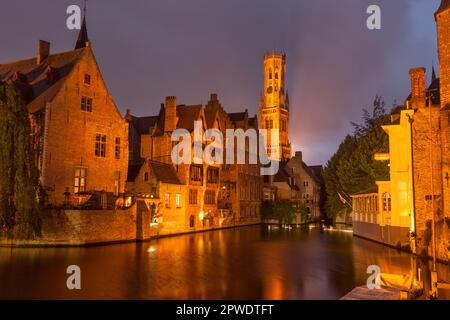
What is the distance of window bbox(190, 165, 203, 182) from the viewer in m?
50.4

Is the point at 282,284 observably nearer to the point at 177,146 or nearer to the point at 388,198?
the point at 388,198

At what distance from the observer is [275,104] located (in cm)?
13850

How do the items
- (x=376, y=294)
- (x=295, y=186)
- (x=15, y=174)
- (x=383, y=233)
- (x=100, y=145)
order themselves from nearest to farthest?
(x=376, y=294) → (x=15, y=174) → (x=383, y=233) → (x=100, y=145) → (x=295, y=186)

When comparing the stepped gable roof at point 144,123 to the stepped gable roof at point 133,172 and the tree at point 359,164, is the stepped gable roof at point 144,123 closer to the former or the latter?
the stepped gable roof at point 133,172

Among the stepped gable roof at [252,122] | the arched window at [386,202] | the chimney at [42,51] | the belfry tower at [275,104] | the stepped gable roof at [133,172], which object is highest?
the belfry tower at [275,104]

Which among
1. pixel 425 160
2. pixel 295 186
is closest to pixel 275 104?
pixel 295 186

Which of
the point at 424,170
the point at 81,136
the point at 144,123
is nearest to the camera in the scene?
the point at 424,170

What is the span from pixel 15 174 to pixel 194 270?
52.0ft

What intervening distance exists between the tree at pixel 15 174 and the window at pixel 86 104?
954cm

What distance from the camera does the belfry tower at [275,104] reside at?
131 meters

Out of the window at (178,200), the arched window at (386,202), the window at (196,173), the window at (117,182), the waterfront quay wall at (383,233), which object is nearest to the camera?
the waterfront quay wall at (383,233)

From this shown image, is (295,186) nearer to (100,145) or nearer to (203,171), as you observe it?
(203,171)

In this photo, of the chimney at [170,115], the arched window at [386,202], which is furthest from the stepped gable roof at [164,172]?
the arched window at [386,202]
